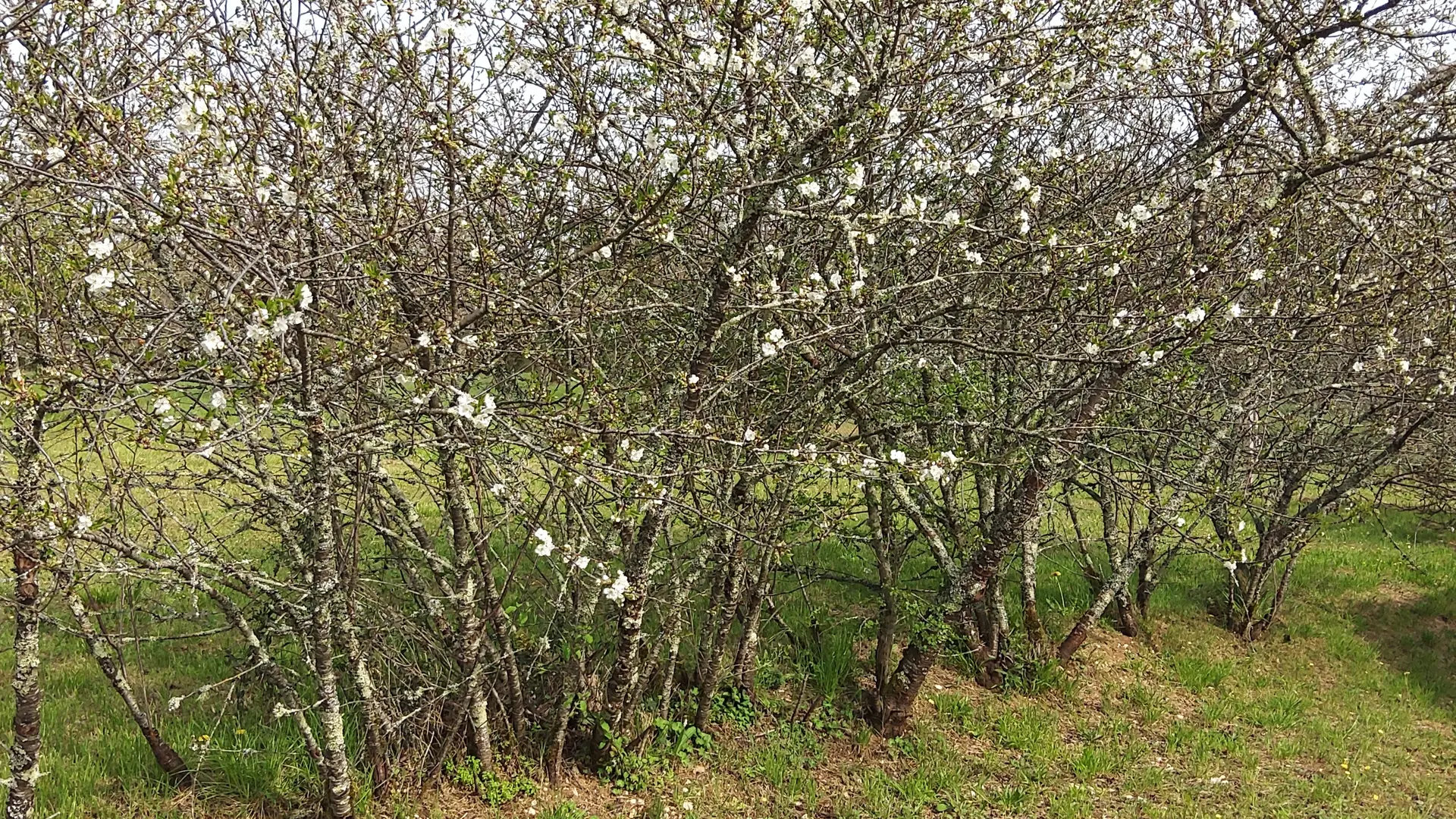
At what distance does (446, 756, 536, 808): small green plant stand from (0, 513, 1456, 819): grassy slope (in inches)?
2.4

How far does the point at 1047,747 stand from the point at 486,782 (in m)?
3.09

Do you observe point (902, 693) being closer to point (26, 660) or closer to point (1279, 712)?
point (1279, 712)

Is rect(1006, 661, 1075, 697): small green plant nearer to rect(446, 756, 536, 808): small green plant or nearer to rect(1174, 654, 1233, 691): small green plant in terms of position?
rect(1174, 654, 1233, 691): small green plant

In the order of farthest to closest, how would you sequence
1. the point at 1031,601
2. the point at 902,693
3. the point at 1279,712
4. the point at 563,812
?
the point at 1031,601
the point at 1279,712
the point at 902,693
the point at 563,812

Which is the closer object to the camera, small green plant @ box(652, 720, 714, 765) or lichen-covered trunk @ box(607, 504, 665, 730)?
lichen-covered trunk @ box(607, 504, 665, 730)

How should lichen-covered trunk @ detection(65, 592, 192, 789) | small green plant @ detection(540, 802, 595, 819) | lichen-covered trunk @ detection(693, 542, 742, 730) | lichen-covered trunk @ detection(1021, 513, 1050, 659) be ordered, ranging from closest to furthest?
1. lichen-covered trunk @ detection(65, 592, 192, 789)
2. small green plant @ detection(540, 802, 595, 819)
3. lichen-covered trunk @ detection(693, 542, 742, 730)
4. lichen-covered trunk @ detection(1021, 513, 1050, 659)

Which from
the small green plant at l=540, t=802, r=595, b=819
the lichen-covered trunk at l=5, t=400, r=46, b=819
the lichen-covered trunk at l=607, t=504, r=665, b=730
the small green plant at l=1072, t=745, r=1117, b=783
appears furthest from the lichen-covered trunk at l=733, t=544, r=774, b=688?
the lichen-covered trunk at l=5, t=400, r=46, b=819

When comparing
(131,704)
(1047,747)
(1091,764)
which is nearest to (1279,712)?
(1091,764)

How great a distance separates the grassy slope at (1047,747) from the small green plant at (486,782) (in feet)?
0.20

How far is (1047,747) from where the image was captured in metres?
4.89

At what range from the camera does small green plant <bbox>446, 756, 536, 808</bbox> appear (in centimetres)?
388

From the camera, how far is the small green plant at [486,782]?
3882 millimetres

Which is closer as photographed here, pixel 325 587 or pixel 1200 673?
pixel 325 587

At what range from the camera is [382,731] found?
3781mm
